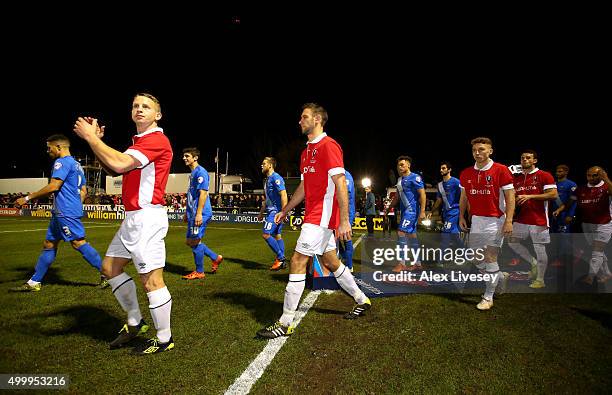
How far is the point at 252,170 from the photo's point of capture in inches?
2488

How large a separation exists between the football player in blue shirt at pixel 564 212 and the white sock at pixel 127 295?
909 centimetres

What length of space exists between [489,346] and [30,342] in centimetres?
476

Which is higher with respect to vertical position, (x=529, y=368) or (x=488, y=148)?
(x=488, y=148)

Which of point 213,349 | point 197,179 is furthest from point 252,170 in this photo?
point 213,349

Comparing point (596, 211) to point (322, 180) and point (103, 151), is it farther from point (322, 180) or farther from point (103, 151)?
point (103, 151)

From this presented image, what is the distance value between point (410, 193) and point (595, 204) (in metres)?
3.72

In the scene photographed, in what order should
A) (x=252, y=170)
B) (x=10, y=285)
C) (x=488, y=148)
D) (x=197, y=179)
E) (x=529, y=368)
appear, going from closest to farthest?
(x=529, y=368) < (x=488, y=148) < (x=10, y=285) < (x=197, y=179) < (x=252, y=170)

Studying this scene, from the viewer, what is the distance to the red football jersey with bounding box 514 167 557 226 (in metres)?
6.74

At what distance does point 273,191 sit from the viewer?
8461mm

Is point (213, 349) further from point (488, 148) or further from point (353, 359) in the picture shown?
A: point (488, 148)

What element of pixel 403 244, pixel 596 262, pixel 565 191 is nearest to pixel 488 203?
pixel 403 244

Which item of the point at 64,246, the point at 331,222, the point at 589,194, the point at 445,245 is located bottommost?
the point at 64,246

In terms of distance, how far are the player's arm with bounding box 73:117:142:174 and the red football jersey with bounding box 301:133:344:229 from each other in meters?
1.92

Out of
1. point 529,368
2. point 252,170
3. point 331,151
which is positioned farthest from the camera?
point 252,170
